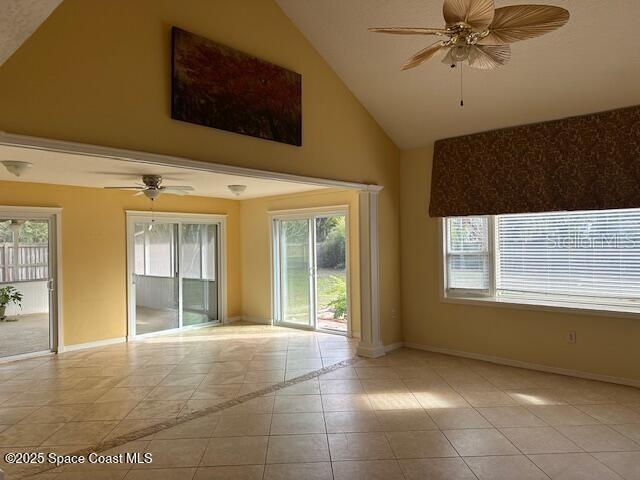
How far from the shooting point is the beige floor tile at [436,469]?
253cm

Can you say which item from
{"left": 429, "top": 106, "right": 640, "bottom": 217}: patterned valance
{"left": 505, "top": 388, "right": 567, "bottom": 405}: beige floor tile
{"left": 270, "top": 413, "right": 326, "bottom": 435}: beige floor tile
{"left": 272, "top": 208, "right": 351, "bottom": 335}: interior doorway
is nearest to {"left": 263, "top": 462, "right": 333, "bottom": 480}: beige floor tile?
{"left": 270, "top": 413, "right": 326, "bottom": 435}: beige floor tile

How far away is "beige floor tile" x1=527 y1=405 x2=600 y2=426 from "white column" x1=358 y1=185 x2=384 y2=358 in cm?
200

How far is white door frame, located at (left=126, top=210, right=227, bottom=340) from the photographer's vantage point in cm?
631

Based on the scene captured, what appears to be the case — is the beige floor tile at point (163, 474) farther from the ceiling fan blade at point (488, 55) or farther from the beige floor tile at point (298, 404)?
the ceiling fan blade at point (488, 55)

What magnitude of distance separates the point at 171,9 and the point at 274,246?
4.51 m

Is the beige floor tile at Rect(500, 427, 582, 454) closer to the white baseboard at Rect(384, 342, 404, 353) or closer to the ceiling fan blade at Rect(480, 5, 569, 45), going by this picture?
the white baseboard at Rect(384, 342, 404, 353)

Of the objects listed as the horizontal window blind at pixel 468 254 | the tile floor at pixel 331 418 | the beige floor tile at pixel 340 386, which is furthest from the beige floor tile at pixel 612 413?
the beige floor tile at pixel 340 386

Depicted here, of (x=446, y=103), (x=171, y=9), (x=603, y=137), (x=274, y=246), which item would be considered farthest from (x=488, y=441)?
(x=274, y=246)

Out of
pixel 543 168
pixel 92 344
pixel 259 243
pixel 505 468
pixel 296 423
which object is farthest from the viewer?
pixel 259 243

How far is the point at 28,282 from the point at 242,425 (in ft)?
13.3

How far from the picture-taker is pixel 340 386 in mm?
4125

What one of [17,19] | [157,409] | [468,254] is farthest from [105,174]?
[468,254]

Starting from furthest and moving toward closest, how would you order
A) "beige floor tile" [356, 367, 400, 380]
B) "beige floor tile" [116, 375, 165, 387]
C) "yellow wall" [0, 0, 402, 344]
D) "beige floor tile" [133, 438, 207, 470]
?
"beige floor tile" [356, 367, 400, 380] → "beige floor tile" [116, 375, 165, 387] → "beige floor tile" [133, 438, 207, 470] → "yellow wall" [0, 0, 402, 344]

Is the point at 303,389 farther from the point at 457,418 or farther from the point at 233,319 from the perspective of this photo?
the point at 233,319
